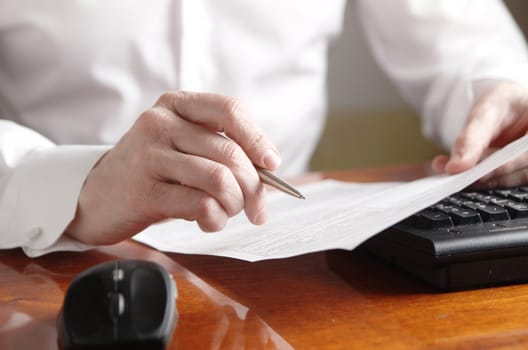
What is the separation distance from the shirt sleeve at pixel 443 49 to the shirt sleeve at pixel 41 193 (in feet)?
1.83

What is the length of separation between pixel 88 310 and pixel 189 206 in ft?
0.50

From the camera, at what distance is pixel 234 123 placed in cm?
50

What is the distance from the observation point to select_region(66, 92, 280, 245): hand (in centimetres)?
49

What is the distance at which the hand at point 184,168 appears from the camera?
0.49 metres

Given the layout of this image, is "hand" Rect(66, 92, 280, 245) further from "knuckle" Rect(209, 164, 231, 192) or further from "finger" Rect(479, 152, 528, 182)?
"finger" Rect(479, 152, 528, 182)

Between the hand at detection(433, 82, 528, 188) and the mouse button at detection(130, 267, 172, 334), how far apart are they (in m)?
0.35

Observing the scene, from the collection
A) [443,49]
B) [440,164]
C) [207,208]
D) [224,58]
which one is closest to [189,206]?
[207,208]

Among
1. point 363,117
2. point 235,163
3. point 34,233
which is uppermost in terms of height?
point 235,163

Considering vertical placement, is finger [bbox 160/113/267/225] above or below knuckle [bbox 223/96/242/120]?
below

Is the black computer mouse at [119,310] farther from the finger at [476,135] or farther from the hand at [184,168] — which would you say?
the finger at [476,135]

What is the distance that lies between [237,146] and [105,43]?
1.58ft

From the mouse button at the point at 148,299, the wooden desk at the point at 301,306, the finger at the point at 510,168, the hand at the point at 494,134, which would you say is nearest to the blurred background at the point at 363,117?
the hand at the point at 494,134

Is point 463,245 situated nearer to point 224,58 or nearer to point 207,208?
point 207,208

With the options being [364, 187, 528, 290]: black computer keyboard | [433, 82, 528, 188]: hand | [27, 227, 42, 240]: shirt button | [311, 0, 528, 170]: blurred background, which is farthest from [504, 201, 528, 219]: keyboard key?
[311, 0, 528, 170]: blurred background
